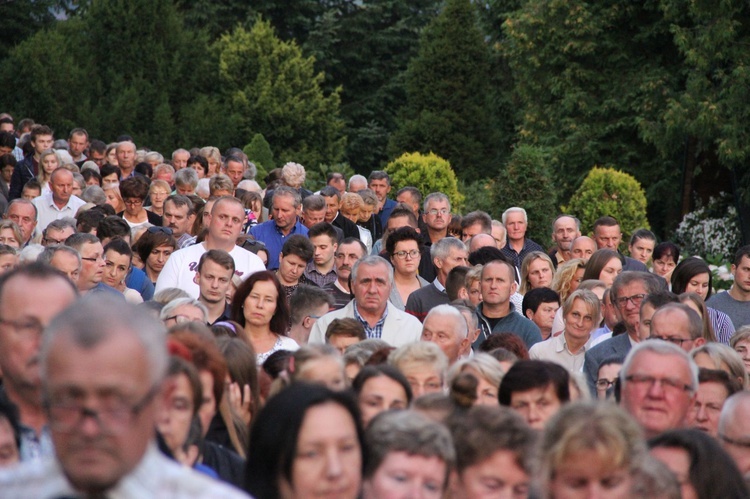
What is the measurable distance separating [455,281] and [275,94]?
105 ft

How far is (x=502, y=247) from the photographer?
14.3m

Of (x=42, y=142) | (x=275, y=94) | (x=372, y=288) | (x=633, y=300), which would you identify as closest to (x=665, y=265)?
(x=633, y=300)

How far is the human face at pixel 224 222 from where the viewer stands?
1023 centimetres

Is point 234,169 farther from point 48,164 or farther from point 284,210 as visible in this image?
point 284,210

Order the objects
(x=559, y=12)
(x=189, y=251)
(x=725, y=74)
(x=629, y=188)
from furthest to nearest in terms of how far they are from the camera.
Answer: (x=559, y=12)
(x=725, y=74)
(x=629, y=188)
(x=189, y=251)

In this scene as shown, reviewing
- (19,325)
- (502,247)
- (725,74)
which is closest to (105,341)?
(19,325)

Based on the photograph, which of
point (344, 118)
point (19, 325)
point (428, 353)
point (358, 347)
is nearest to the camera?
point (19, 325)

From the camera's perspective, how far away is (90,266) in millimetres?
9555

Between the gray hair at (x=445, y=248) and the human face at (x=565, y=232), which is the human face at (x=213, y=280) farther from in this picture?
the human face at (x=565, y=232)

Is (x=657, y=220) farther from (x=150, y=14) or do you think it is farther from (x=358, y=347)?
(x=358, y=347)

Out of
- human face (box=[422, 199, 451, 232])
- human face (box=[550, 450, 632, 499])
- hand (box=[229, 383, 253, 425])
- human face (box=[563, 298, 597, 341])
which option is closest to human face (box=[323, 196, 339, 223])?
human face (box=[422, 199, 451, 232])

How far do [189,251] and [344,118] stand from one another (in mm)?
38238

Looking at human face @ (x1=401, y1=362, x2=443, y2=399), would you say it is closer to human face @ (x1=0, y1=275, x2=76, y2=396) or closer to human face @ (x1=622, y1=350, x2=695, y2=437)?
human face @ (x1=622, y1=350, x2=695, y2=437)

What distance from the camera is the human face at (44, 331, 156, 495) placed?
8.34 feet
